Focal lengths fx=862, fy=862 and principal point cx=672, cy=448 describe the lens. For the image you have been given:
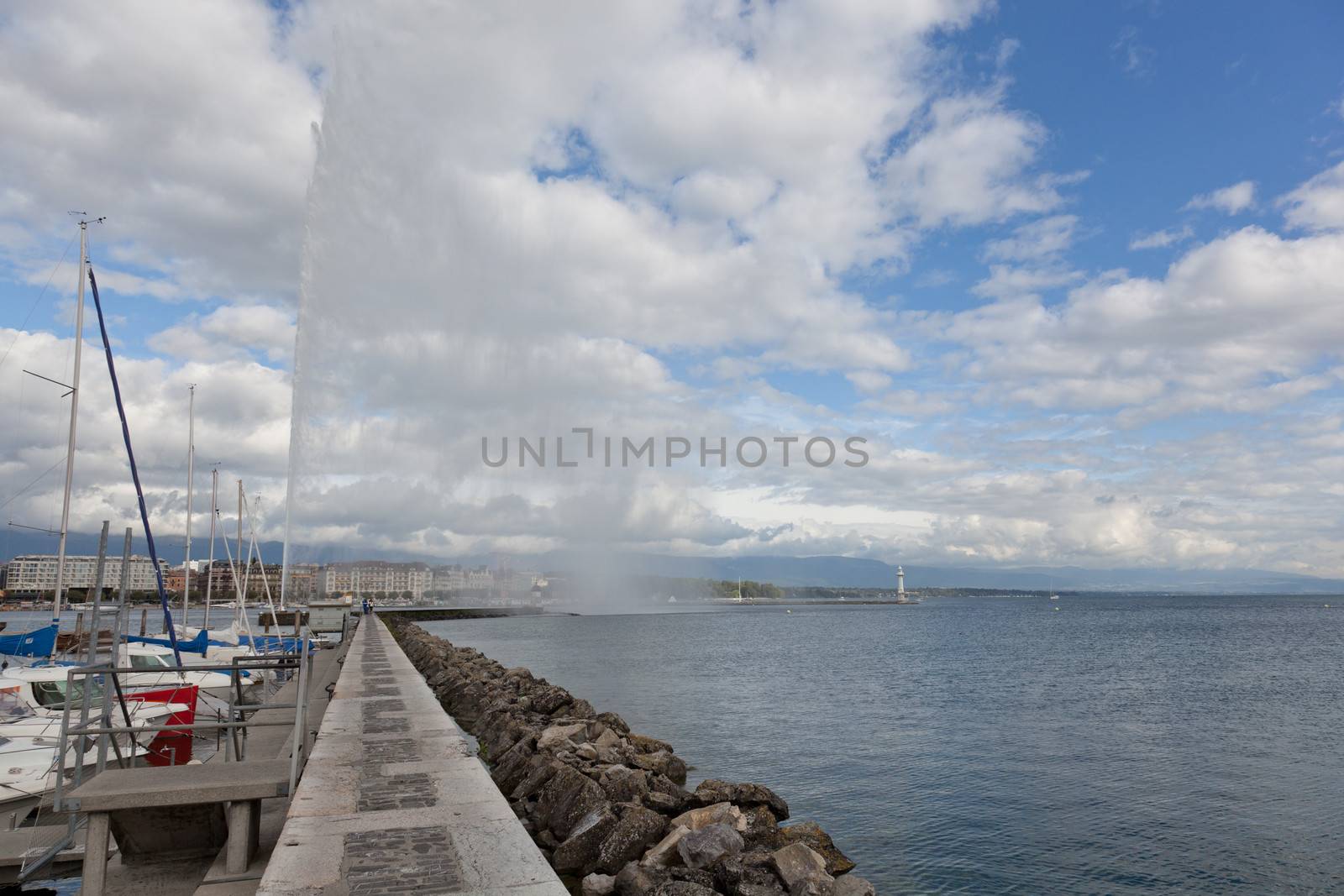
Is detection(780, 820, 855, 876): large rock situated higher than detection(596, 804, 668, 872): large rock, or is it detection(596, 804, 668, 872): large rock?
detection(596, 804, 668, 872): large rock

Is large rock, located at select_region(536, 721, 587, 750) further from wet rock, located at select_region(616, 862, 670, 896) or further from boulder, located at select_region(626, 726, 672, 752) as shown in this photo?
wet rock, located at select_region(616, 862, 670, 896)

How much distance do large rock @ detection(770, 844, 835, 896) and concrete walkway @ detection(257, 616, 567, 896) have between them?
303cm

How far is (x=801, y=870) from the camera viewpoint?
9.54 m

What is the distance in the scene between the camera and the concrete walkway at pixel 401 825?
6996 millimetres

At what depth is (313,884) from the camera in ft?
22.6

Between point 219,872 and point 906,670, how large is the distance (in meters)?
45.8

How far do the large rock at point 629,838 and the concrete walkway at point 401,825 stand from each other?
1.71m

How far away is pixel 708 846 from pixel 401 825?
11.7ft

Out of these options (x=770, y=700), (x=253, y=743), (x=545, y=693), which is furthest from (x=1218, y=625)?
(x=253, y=743)

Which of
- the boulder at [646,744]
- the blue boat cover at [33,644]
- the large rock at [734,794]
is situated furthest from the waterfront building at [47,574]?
the large rock at [734,794]

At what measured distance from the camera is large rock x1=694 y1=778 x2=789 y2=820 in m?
13.3

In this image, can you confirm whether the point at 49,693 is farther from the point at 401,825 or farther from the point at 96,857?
the point at 401,825

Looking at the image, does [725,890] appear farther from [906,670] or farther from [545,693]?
[906,670]

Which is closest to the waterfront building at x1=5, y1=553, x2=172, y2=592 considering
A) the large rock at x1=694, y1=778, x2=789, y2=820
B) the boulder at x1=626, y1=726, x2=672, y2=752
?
the boulder at x1=626, y1=726, x2=672, y2=752
